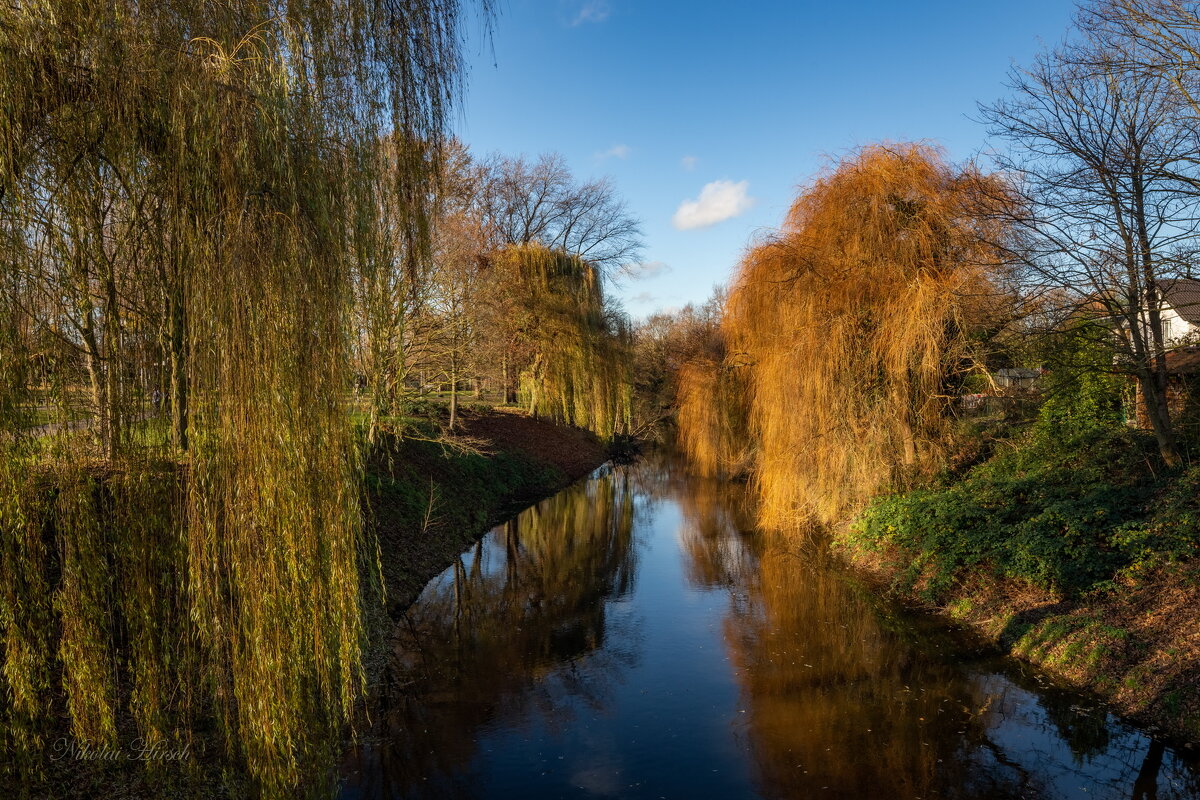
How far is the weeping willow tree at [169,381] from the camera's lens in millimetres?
3980

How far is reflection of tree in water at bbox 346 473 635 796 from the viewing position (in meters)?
6.62

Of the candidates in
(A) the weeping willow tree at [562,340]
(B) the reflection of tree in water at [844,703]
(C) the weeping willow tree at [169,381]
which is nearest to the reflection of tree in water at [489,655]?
(B) the reflection of tree in water at [844,703]

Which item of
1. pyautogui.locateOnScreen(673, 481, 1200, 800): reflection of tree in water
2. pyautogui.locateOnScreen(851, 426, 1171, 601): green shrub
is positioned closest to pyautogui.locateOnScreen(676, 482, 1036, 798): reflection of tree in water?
pyautogui.locateOnScreen(673, 481, 1200, 800): reflection of tree in water

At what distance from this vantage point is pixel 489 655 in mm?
9078

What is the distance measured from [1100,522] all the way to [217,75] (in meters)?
10.7

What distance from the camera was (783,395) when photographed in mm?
13164

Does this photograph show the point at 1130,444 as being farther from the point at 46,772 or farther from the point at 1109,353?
the point at 46,772

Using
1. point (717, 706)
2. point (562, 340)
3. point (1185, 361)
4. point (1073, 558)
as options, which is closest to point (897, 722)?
point (717, 706)

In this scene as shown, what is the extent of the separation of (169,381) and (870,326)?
442 inches

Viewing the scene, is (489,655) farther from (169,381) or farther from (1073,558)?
(1073,558)

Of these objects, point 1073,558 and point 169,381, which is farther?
point 1073,558

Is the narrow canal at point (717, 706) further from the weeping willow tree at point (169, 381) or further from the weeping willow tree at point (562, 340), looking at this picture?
the weeping willow tree at point (562, 340)

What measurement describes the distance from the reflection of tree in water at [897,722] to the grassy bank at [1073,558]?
597 mm

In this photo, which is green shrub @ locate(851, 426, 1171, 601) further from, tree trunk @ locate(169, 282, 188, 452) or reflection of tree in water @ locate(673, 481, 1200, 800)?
tree trunk @ locate(169, 282, 188, 452)
